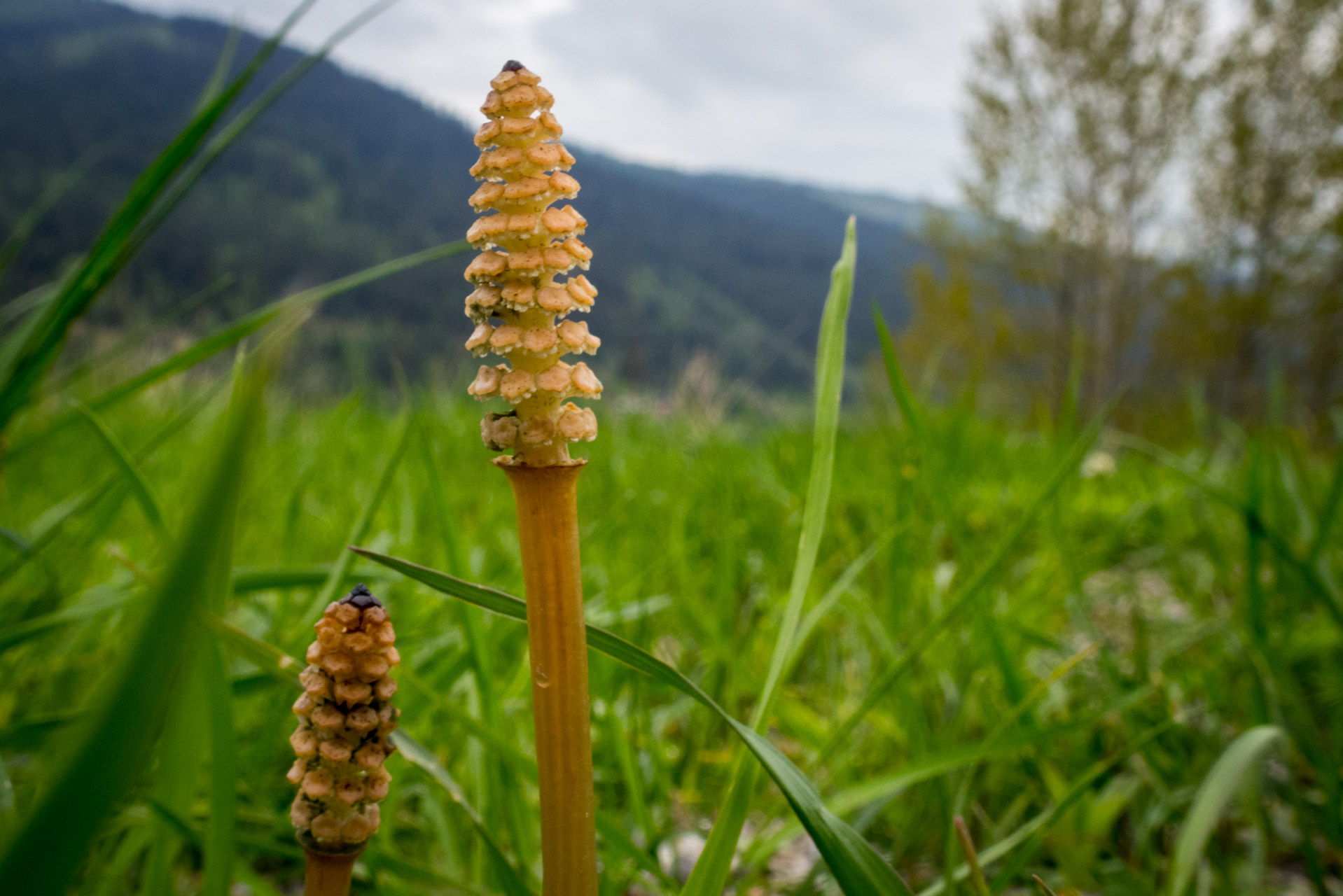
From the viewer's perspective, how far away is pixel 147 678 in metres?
0.16

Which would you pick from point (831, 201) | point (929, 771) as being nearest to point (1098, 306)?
point (929, 771)

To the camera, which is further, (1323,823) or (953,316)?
(953,316)

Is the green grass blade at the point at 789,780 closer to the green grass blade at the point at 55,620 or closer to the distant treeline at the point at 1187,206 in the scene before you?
the green grass blade at the point at 55,620

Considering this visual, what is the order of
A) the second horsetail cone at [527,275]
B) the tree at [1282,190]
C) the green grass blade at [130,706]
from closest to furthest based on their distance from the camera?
the green grass blade at [130,706], the second horsetail cone at [527,275], the tree at [1282,190]

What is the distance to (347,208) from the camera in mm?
47844

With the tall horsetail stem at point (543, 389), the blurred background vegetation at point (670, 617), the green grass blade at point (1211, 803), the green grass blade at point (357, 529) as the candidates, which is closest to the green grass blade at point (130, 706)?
the blurred background vegetation at point (670, 617)

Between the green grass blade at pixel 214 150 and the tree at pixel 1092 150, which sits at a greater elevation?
the tree at pixel 1092 150

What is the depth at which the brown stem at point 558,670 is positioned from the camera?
0.38 m

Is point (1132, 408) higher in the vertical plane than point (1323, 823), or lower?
higher

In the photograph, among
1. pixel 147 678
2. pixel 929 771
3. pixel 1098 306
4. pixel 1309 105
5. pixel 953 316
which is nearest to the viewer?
pixel 147 678

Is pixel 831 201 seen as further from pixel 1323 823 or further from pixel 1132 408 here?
pixel 1323 823

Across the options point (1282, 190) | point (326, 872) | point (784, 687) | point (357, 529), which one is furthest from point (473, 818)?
point (1282, 190)

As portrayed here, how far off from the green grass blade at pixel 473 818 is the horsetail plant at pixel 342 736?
0.13m

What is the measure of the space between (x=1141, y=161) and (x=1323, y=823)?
20745mm
